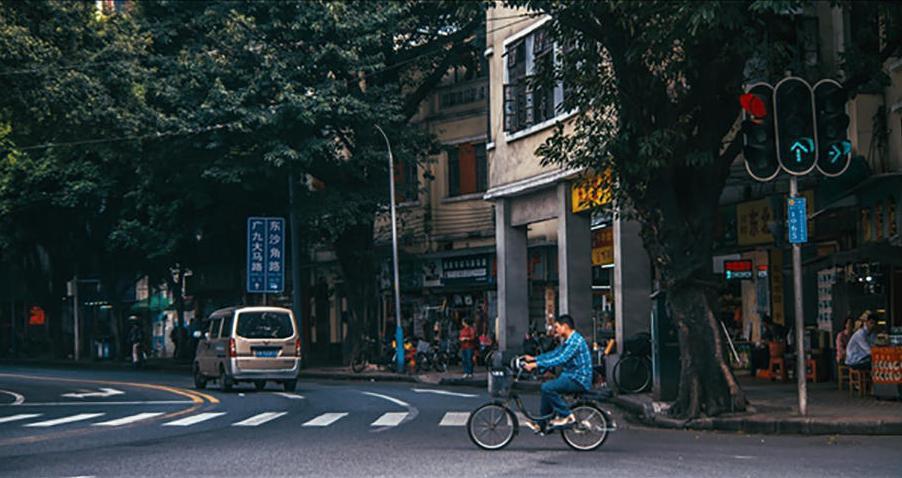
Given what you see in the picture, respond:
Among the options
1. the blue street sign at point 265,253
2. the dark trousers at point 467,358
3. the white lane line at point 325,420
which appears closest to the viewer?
the white lane line at point 325,420

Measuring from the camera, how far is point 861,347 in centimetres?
2375

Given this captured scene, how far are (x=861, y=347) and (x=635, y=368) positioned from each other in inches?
191

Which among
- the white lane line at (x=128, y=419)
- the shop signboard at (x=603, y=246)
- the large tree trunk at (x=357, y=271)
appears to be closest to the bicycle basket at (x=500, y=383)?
the white lane line at (x=128, y=419)

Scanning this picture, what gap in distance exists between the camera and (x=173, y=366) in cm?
5541

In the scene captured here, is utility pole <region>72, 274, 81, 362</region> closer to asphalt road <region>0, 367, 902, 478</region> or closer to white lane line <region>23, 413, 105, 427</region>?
asphalt road <region>0, 367, 902, 478</region>

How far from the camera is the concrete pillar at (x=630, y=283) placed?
3084cm

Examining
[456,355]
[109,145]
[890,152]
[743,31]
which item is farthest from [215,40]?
[743,31]

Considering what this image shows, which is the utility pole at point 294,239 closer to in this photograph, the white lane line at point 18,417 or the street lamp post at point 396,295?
the street lamp post at point 396,295

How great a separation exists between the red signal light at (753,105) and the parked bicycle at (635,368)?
9024 millimetres

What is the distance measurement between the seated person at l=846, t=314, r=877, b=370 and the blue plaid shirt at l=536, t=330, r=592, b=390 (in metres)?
9.31

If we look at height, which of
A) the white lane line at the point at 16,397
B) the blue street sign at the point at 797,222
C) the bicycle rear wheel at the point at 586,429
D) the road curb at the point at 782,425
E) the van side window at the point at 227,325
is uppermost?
the blue street sign at the point at 797,222

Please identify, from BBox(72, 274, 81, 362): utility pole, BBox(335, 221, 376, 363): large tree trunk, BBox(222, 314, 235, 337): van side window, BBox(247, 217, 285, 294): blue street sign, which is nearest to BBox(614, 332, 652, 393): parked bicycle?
BBox(222, 314, 235, 337): van side window

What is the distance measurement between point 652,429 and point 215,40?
26888 mm

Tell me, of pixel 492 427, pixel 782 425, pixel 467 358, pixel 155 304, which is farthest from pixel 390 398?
pixel 155 304
